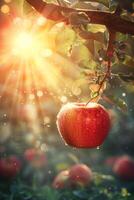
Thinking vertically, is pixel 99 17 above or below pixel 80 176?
above

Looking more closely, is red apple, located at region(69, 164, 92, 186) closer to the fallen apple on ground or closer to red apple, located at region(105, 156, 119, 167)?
the fallen apple on ground

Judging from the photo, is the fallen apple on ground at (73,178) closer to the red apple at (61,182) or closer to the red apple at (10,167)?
the red apple at (61,182)

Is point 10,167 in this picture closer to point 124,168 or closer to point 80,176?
point 80,176

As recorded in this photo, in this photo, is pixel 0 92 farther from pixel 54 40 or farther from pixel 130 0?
pixel 130 0

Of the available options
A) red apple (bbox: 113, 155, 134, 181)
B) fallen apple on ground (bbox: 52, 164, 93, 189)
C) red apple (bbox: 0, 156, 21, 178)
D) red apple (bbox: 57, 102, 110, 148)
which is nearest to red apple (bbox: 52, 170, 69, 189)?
fallen apple on ground (bbox: 52, 164, 93, 189)

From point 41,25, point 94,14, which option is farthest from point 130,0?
point 41,25

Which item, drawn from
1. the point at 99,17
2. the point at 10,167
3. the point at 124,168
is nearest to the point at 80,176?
the point at 10,167
